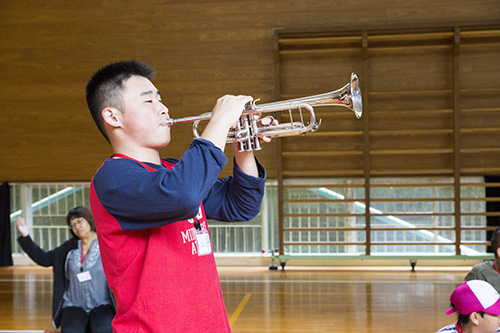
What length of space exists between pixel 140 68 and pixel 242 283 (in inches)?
213

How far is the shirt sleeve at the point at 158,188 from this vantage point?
3.90 feet

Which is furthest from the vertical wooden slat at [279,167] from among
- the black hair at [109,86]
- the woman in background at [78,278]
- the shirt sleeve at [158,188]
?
the shirt sleeve at [158,188]

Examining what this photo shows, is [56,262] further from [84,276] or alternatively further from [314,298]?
[314,298]

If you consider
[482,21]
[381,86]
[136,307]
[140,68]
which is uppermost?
[482,21]

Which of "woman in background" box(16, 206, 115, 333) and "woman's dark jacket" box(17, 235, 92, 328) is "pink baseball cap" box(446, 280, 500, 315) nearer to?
"woman in background" box(16, 206, 115, 333)

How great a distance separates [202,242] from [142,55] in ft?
22.1

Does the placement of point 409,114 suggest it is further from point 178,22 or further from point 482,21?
point 178,22

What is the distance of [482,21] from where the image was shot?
7.00 m

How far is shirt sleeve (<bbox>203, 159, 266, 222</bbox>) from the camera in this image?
1.54 m

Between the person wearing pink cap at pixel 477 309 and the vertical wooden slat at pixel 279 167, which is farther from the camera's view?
the vertical wooden slat at pixel 279 167

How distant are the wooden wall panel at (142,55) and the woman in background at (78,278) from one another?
350cm

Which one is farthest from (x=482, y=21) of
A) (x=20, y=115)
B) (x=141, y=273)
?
(x=141, y=273)

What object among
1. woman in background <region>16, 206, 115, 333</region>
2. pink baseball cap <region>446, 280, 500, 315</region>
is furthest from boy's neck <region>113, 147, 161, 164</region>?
woman in background <region>16, 206, 115, 333</region>

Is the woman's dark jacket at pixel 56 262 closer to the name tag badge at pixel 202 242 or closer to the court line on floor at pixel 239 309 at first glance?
the court line on floor at pixel 239 309
